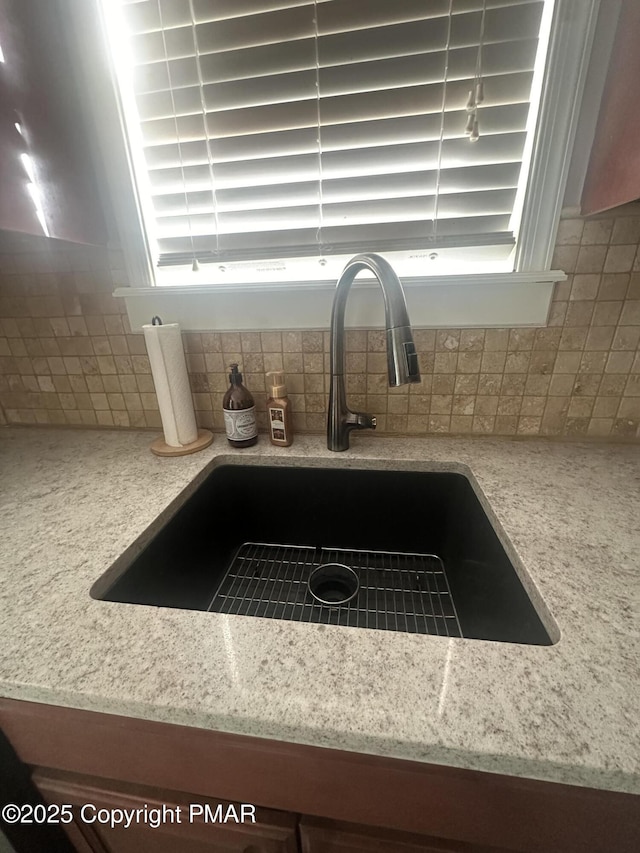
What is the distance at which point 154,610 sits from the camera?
47 centimetres

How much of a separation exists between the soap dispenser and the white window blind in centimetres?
28

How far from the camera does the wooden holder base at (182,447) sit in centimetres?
85

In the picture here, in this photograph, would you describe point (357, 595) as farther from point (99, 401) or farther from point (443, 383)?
point (99, 401)

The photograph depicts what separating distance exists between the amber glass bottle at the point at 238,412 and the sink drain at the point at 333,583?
0.34 meters

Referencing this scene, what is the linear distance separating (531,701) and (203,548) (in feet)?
2.04

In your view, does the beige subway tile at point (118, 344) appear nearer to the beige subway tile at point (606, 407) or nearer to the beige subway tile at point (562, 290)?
the beige subway tile at point (562, 290)

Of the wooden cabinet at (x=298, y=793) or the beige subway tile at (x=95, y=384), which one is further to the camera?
the beige subway tile at (x=95, y=384)

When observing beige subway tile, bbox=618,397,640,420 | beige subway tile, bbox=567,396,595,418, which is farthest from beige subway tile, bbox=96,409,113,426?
beige subway tile, bbox=618,397,640,420

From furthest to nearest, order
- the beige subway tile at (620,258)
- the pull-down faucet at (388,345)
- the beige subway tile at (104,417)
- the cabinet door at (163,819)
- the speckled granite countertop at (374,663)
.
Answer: the beige subway tile at (104,417), the beige subway tile at (620,258), the pull-down faucet at (388,345), the cabinet door at (163,819), the speckled granite countertop at (374,663)

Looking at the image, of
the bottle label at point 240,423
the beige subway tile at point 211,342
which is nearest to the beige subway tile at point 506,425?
the bottle label at point 240,423

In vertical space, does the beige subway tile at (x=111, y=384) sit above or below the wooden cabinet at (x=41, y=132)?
below

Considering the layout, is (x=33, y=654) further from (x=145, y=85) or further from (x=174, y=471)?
(x=145, y=85)

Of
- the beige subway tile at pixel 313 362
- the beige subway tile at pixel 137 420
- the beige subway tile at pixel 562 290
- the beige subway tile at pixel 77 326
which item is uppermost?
the beige subway tile at pixel 562 290

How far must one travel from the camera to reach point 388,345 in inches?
24.0
